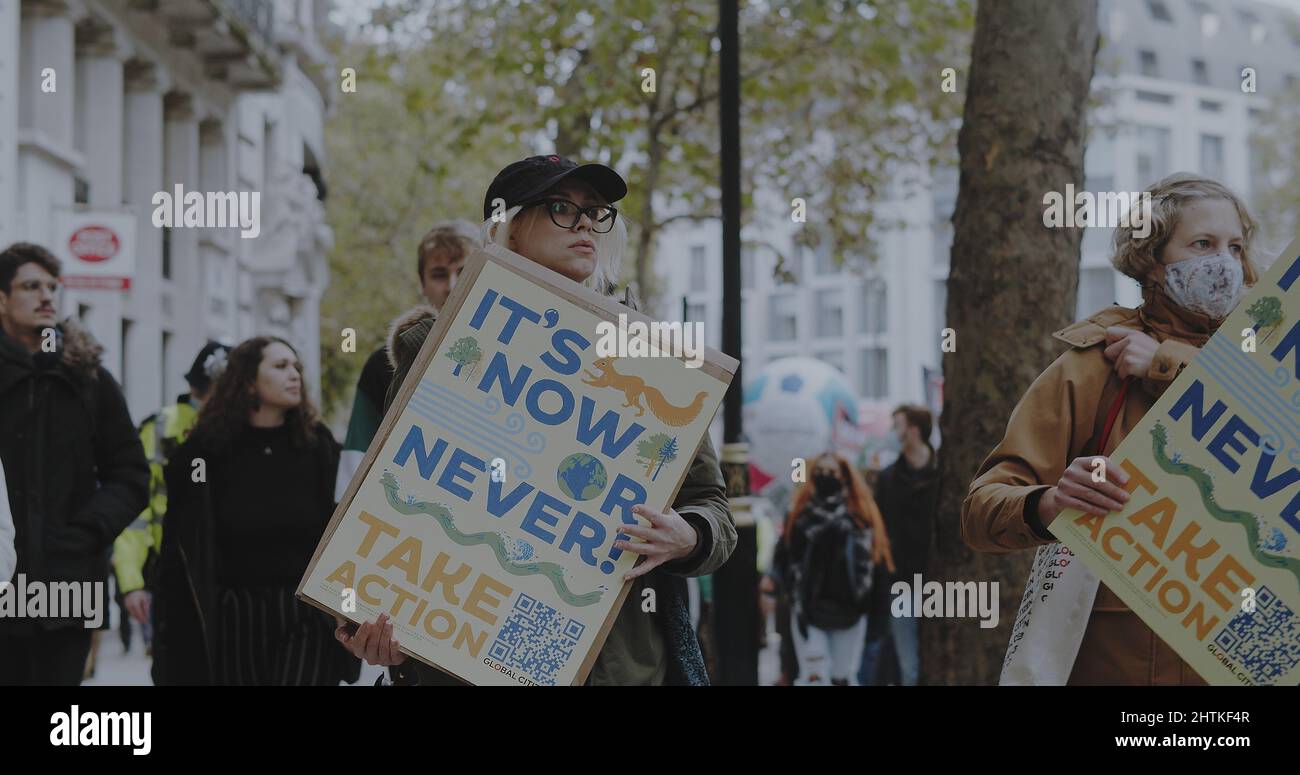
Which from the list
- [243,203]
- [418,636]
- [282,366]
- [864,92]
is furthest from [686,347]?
[243,203]

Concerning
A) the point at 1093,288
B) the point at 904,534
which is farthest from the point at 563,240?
the point at 1093,288

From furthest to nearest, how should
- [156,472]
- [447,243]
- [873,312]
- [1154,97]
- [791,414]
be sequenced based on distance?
[873,312] → [1154,97] → [791,414] → [156,472] → [447,243]

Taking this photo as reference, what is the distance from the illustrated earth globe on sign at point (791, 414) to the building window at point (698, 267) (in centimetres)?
4816

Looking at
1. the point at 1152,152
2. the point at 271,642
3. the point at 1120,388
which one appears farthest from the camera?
the point at 1152,152

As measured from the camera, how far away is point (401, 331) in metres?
3.98

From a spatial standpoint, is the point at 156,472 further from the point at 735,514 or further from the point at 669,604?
the point at 669,604

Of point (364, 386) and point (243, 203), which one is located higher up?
point (243, 203)

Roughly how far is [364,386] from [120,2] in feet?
63.9

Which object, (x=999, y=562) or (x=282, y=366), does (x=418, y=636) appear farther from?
(x=999, y=562)

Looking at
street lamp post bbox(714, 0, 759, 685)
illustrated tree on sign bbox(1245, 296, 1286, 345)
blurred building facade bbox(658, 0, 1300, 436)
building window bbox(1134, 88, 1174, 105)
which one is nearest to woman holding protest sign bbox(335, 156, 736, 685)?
illustrated tree on sign bbox(1245, 296, 1286, 345)

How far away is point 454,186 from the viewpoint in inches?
1446

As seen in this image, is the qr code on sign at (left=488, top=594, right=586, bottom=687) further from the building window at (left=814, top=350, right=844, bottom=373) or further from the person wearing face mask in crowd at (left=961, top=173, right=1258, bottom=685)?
the building window at (left=814, top=350, right=844, bottom=373)

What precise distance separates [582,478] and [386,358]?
6.41 feet

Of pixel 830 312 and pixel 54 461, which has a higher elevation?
pixel 830 312
